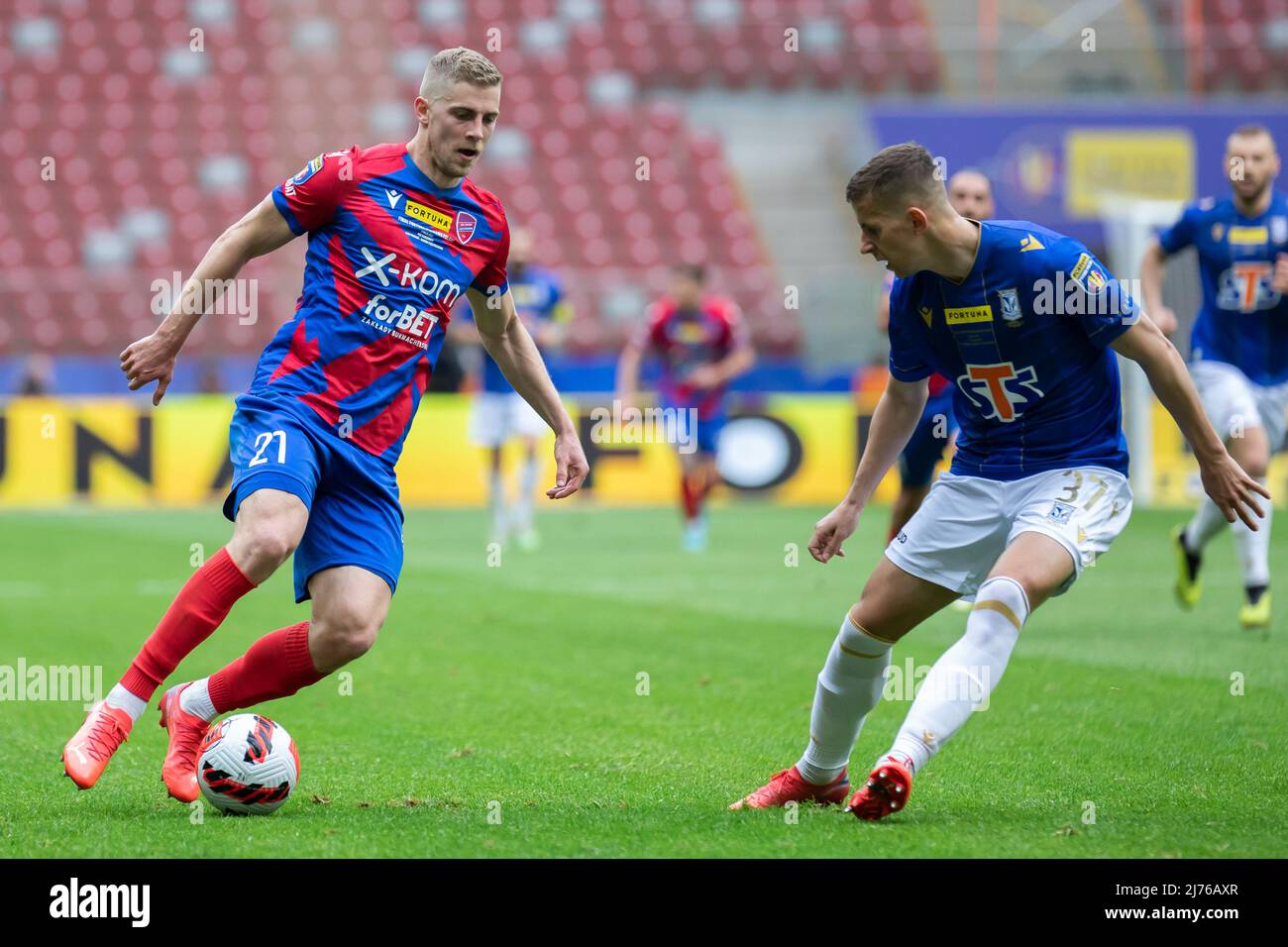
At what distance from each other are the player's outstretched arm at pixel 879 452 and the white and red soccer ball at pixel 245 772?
5.47ft

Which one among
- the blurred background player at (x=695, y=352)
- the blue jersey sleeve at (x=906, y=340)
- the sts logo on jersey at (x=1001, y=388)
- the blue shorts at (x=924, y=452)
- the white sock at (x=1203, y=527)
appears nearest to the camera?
the sts logo on jersey at (x=1001, y=388)

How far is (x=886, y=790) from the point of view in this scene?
14.1 ft

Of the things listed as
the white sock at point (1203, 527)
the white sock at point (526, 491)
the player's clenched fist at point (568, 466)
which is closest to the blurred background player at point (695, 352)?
the white sock at point (526, 491)

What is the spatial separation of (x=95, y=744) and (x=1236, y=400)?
6493 millimetres

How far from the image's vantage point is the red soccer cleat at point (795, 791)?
16.0ft

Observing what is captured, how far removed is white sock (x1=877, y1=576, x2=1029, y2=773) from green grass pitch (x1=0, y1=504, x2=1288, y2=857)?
0.24 meters

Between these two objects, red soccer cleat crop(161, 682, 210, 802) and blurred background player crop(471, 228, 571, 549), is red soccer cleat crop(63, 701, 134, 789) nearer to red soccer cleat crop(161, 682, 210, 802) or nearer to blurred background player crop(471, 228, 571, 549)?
red soccer cleat crop(161, 682, 210, 802)

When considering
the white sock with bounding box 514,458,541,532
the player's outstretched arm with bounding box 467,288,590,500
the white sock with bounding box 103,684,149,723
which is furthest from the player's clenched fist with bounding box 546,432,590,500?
the white sock with bounding box 514,458,541,532

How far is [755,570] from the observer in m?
12.7

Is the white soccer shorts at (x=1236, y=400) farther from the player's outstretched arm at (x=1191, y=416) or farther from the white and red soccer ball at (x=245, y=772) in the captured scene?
the white and red soccer ball at (x=245, y=772)

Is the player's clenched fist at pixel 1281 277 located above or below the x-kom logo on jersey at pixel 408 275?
above

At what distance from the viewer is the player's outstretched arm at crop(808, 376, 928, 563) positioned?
16.2 feet

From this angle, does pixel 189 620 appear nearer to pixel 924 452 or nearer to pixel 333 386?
pixel 333 386

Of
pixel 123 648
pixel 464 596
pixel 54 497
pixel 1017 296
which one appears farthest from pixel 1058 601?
pixel 54 497
